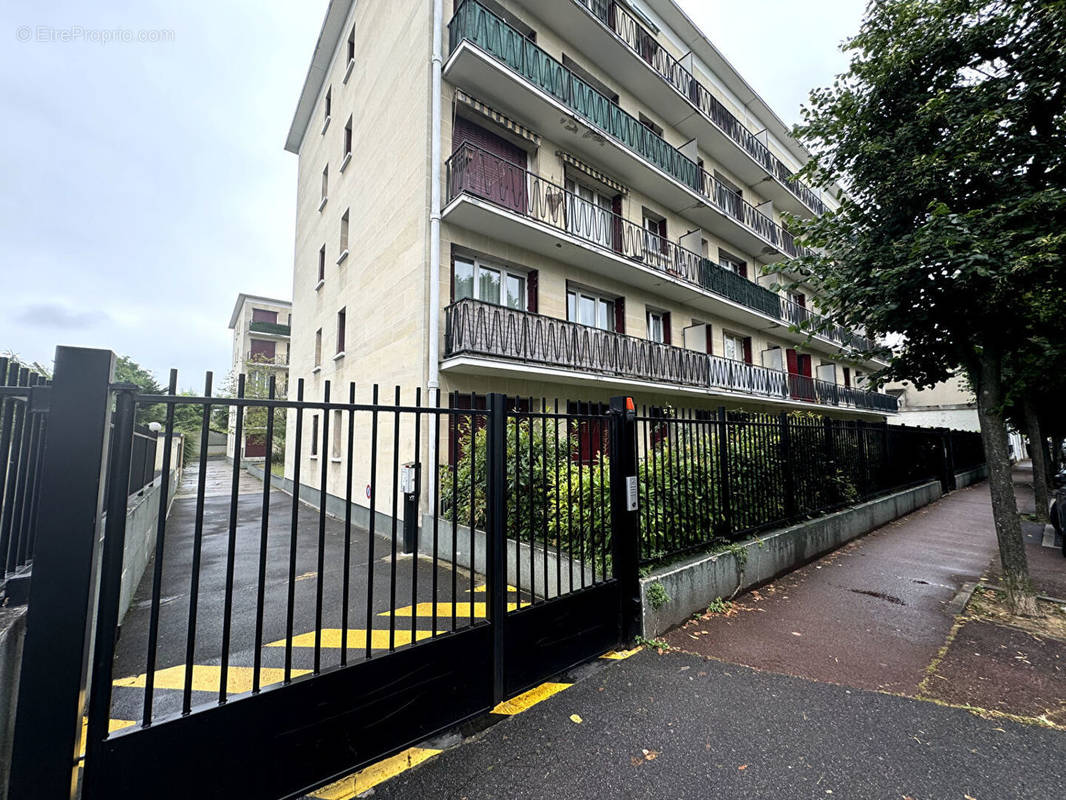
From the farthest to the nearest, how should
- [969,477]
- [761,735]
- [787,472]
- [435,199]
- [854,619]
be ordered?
[969,477]
[435,199]
[787,472]
[854,619]
[761,735]

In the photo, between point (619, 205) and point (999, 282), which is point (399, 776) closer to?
point (999, 282)

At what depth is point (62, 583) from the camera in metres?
1.66

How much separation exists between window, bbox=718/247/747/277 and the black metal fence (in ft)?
55.6

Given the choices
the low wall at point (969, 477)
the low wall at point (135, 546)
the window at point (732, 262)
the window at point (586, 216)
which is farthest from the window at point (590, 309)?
the low wall at point (969, 477)

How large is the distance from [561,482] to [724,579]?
1987 millimetres

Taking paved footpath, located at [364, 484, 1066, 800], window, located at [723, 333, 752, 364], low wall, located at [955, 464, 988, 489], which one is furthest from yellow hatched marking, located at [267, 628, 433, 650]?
low wall, located at [955, 464, 988, 489]

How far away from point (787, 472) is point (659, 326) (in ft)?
25.7

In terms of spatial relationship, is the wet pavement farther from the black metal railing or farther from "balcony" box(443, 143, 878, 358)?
"balcony" box(443, 143, 878, 358)

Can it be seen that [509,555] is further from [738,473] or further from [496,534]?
[738,473]

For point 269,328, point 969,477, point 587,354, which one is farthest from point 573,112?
point 269,328

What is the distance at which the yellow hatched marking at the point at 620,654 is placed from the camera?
3.65 meters

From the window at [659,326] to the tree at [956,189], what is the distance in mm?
7420

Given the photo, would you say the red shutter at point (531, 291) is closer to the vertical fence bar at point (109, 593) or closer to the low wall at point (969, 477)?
the vertical fence bar at point (109, 593)

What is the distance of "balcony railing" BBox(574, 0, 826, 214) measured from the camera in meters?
11.7
